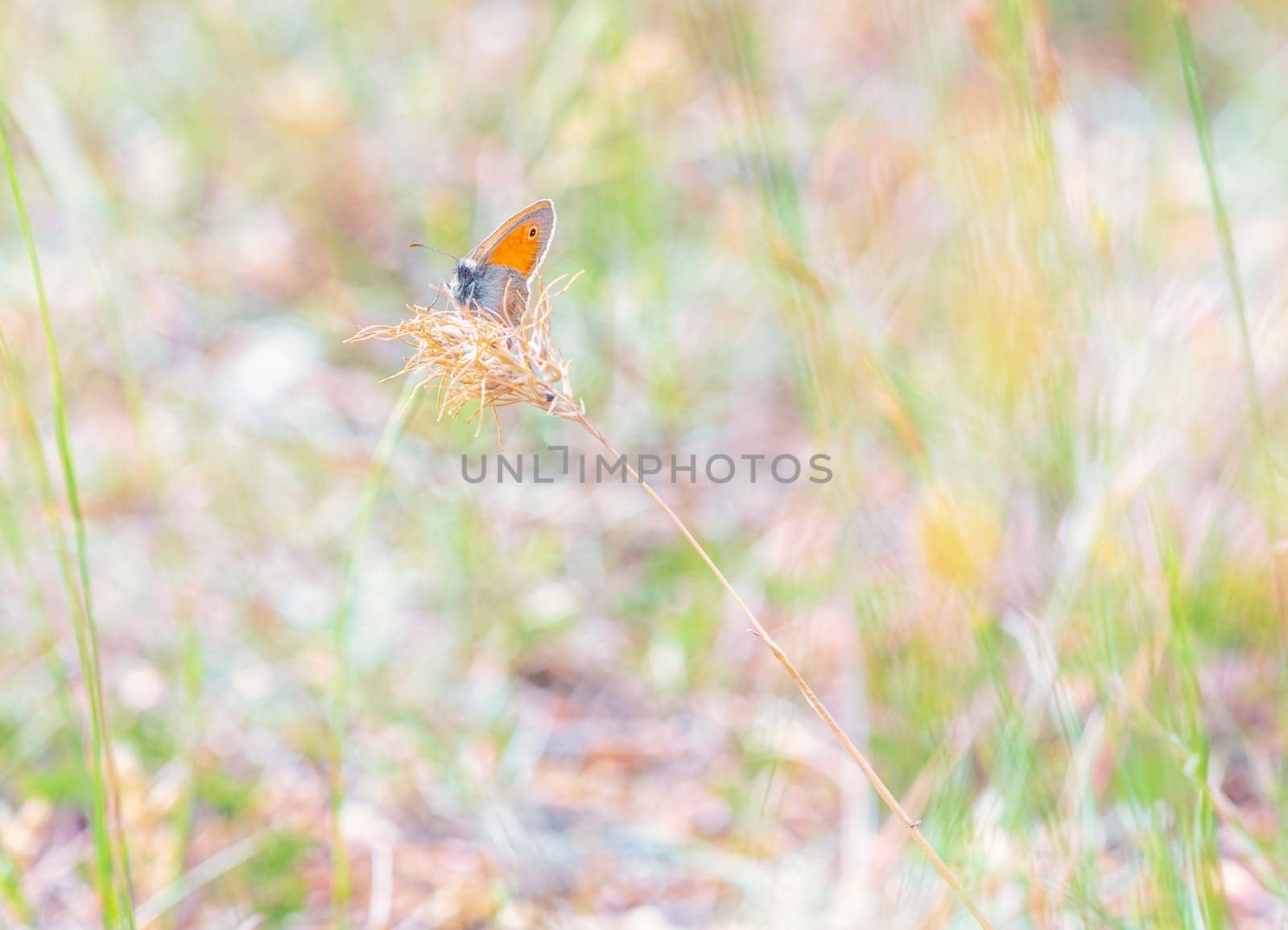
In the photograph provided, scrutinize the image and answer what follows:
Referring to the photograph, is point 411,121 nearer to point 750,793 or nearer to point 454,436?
point 454,436

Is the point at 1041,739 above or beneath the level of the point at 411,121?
beneath

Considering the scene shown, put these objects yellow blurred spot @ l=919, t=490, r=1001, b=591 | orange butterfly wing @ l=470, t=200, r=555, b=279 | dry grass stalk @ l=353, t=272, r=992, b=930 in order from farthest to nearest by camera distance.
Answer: yellow blurred spot @ l=919, t=490, r=1001, b=591 → orange butterfly wing @ l=470, t=200, r=555, b=279 → dry grass stalk @ l=353, t=272, r=992, b=930

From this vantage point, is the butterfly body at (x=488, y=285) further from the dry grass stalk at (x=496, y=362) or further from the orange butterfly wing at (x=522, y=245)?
the dry grass stalk at (x=496, y=362)

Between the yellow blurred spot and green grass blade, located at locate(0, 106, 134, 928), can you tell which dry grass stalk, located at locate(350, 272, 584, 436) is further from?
the yellow blurred spot

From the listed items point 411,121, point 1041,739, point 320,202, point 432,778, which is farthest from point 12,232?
point 1041,739

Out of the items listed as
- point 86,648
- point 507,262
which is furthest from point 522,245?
point 86,648

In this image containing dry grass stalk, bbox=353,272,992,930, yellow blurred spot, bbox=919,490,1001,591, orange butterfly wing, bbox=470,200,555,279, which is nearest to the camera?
dry grass stalk, bbox=353,272,992,930

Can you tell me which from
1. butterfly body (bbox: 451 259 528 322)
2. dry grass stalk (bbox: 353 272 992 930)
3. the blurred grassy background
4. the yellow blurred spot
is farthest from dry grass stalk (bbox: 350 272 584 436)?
the yellow blurred spot
